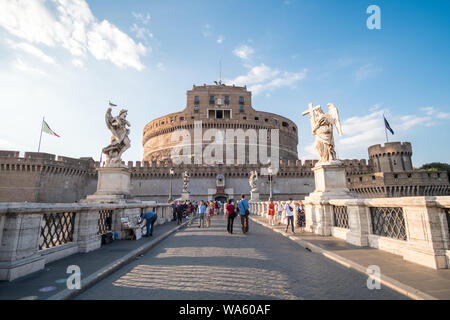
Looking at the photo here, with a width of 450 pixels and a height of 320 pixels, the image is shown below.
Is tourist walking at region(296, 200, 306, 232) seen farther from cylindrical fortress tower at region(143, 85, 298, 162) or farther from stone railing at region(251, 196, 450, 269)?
cylindrical fortress tower at region(143, 85, 298, 162)

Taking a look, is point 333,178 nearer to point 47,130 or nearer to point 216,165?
point 216,165

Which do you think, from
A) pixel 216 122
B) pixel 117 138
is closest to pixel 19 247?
pixel 117 138

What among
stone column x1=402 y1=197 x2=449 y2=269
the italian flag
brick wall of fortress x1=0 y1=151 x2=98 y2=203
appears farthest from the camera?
brick wall of fortress x1=0 y1=151 x2=98 y2=203

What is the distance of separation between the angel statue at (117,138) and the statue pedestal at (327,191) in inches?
285

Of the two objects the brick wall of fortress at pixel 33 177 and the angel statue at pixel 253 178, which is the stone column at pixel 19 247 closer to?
the angel statue at pixel 253 178

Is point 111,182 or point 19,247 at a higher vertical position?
point 111,182

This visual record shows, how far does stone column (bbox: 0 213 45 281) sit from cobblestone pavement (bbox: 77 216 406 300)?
1225 mm

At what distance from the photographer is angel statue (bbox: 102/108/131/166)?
27.8 ft

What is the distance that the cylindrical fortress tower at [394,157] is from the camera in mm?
41375

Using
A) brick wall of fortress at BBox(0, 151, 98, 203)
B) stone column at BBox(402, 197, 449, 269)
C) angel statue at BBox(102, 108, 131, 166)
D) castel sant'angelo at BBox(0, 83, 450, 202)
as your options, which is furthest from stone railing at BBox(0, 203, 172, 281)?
brick wall of fortress at BBox(0, 151, 98, 203)

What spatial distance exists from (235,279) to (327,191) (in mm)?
5534

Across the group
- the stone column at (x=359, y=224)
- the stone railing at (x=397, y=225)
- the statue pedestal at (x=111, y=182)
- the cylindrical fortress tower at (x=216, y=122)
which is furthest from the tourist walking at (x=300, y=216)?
the cylindrical fortress tower at (x=216, y=122)

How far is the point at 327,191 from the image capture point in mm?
8078
